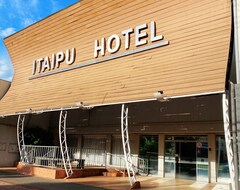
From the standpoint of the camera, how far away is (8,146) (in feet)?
68.1

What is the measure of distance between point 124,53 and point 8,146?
11724 mm

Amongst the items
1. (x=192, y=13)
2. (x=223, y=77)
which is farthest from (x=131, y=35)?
(x=223, y=77)

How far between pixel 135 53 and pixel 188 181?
280 inches

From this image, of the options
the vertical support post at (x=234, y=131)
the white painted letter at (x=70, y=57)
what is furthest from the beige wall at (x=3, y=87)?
the vertical support post at (x=234, y=131)

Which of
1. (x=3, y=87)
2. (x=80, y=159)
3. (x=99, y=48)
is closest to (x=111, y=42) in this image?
(x=99, y=48)

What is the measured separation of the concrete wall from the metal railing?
2803 millimetres

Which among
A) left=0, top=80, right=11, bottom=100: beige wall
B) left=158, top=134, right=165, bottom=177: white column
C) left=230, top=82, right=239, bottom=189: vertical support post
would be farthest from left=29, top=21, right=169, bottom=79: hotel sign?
left=158, top=134, right=165, bottom=177: white column

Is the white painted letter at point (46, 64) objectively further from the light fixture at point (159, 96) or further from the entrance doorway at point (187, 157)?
the light fixture at point (159, 96)

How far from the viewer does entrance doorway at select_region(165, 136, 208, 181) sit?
51.9 feet

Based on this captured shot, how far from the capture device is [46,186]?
12281mm

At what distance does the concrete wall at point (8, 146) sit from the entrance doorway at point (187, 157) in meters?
10.6

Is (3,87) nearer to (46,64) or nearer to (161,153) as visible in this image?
(46,64)

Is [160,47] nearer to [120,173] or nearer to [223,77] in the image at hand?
[223,77]

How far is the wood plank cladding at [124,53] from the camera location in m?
10.5
